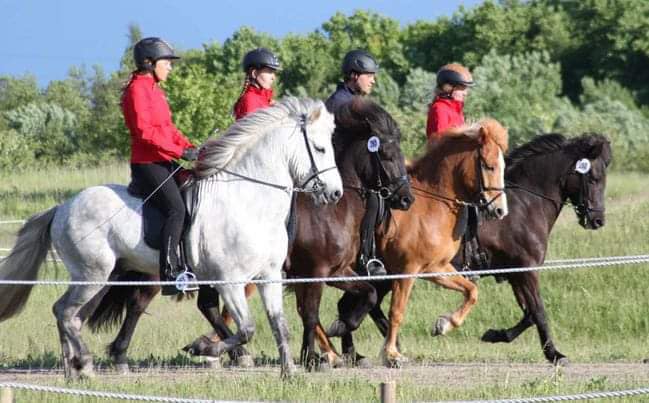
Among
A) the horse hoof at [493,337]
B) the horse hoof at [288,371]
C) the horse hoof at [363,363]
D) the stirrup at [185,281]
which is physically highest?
the stirrup at [185,281]

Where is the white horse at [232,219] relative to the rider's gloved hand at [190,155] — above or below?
below

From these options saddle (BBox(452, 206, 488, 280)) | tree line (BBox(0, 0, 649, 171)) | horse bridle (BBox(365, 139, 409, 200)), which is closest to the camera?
horse bridle (BBox(365, 139, 409, 200))

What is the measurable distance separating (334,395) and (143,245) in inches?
76.4

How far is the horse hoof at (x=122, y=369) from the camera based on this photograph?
10.1m

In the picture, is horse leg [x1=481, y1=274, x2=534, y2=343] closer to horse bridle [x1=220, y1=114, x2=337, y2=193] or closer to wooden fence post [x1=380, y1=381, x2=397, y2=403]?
horse bridle [x1=220, y1=114, x2=337, y2=193]

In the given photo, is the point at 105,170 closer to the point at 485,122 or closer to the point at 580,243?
the point at 580,243

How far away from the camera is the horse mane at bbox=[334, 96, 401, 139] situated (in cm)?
1051

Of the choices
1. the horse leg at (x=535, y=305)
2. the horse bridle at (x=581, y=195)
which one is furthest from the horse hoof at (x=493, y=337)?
the horse bridle at (x=581, y=195)

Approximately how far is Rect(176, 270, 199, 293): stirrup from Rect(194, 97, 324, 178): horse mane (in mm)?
840

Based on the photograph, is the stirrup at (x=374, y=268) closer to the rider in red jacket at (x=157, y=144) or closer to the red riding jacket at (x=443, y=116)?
the red riding jacket at (x=443, y=116)

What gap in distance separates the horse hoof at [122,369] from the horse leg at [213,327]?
1.57 ft

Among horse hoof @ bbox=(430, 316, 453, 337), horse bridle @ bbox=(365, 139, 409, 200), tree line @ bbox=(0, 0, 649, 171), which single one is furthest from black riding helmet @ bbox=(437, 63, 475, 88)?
tree line @ bbox=(0, 0, 649, 171)

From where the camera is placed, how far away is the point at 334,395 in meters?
8.30

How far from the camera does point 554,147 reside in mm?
11852
